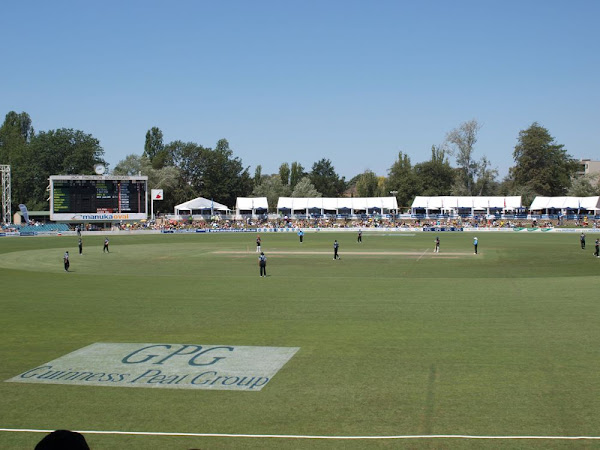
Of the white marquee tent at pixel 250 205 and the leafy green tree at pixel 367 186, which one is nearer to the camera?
the white marquee tent at pixel 250 205

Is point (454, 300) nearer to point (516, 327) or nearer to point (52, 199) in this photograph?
point (516, 327)

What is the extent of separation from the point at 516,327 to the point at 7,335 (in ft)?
54.7

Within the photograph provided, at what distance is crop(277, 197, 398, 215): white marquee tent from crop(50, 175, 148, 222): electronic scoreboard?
109 feet

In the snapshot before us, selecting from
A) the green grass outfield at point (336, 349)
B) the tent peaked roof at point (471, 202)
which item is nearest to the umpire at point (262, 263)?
the green grass outfield at point (336, 349)

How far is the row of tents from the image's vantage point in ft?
359

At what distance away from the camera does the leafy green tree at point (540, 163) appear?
438 feet

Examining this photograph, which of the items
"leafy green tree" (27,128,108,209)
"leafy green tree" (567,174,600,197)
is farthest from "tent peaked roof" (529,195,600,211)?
"leafy green tree" (27,128,108,209)

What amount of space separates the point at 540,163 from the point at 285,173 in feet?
219

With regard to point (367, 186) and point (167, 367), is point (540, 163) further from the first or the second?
point (167, 367)

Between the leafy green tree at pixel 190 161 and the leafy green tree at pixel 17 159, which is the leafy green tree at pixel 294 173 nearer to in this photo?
the leafy green tree at pixel 190 161

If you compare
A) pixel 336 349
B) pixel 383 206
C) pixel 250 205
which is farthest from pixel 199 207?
pixel 336 349

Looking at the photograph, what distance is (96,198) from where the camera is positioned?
90.3m

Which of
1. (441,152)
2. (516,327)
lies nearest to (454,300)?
(516,327)

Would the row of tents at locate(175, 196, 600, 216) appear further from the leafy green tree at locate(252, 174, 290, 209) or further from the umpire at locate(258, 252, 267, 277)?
the umpire at locate(258, 252, 267, 277)
